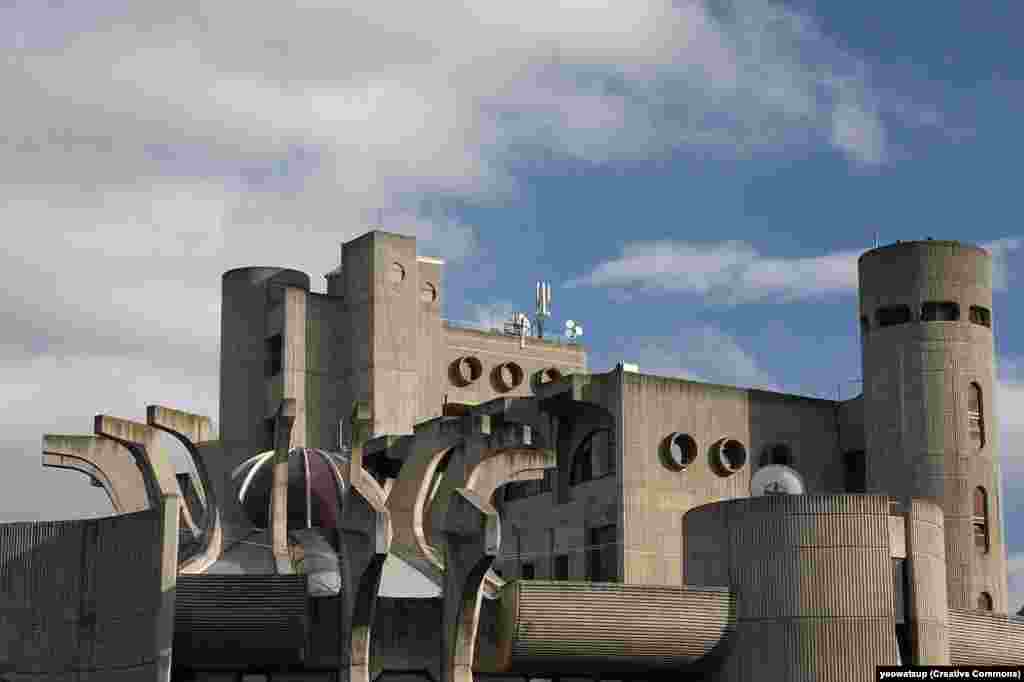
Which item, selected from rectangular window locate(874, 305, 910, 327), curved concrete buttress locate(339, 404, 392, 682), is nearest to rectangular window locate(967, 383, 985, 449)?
rectangular window locate(874, 305, 910, 327)

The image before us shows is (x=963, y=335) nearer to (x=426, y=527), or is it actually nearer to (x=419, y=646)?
(x=426, y=527)

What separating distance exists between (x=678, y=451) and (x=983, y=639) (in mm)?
17881

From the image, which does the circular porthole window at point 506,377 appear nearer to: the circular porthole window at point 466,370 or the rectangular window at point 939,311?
the circular porthole window at point 466,370

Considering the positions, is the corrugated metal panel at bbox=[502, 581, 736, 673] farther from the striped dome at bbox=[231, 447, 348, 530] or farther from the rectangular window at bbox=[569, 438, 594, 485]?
the rectangular window at bbox=[569, 438, 594, 485]

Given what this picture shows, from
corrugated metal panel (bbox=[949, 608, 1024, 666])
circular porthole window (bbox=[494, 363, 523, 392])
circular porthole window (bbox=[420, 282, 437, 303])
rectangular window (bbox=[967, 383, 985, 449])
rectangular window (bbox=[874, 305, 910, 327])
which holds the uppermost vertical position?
circular porthole window (bbox=[420, 282, 437, 303])

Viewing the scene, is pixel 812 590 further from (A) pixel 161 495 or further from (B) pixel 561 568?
(B) pixel 561 568

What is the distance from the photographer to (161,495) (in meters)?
42.1

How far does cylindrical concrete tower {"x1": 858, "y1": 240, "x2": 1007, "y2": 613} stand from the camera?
66625 mm

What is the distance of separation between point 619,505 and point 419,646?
22740 mm

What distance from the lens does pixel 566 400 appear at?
67.6 m

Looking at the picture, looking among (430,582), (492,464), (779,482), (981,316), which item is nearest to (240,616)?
(430,582)

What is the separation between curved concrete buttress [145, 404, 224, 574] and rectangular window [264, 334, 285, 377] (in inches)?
1380

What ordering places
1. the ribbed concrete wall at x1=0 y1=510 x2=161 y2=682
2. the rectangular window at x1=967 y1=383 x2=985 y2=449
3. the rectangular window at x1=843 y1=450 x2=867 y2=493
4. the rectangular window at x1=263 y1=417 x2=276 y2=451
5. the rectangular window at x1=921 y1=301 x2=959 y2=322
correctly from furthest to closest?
the rectangular window at x1=263 y1=417 x2=276 y2=451
the rectangular window at x1=843 y1=450 x2=867 y2=493
the rectangular window at x1=921 y1=301 x2=959 y2=322
the rectangular window at x1=967 y1=383 x2=985 y2=449
the ribbed concrete wall at x1=0 y1=510 x2=161 y2=682

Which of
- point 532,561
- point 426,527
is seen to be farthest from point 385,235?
point 426,527
